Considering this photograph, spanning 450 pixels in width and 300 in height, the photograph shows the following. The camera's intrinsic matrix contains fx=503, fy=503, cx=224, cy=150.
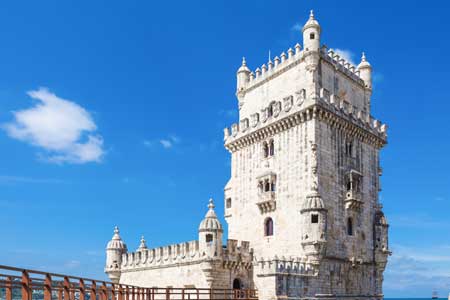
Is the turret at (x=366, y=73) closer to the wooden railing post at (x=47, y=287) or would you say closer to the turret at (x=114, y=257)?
the turret at (x=114, y=257)

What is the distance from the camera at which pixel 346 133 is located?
137ft

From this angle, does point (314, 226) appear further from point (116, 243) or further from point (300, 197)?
point (116, 243)

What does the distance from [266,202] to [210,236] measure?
5454 mm

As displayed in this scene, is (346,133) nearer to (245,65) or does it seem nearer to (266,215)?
(266,215)

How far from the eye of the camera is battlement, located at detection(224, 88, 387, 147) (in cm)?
3941

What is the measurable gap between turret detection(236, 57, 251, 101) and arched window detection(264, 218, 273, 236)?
12891mm

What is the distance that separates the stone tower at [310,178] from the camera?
3659 centimetres

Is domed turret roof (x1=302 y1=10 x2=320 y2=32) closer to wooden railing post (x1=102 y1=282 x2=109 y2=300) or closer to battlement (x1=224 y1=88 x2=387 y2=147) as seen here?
battlement (x1=224 y1=88 x2=387 y2=147)

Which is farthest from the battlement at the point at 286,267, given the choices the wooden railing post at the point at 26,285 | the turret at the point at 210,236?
the wooden railing post at the point at 26,285

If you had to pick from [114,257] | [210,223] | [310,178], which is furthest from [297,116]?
[114,257]

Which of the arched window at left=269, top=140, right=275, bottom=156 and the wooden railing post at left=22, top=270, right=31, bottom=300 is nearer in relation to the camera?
the wooden railing post at left=22, top=270, right=31, bottom=300

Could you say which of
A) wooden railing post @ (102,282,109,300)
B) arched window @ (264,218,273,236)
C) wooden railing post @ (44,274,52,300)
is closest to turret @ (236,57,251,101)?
arched window @ (264,218,273,236)

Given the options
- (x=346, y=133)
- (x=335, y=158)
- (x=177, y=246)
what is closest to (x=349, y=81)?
(x=346, y=133)

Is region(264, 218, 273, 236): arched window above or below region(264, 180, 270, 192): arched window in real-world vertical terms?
below
